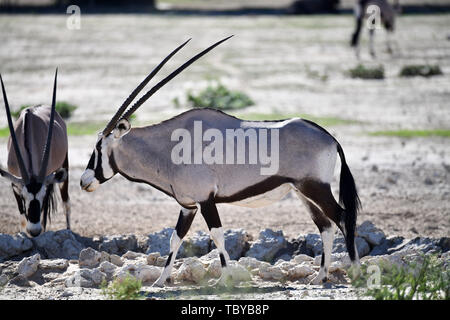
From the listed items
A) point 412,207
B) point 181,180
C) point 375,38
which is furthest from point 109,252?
point 375,38

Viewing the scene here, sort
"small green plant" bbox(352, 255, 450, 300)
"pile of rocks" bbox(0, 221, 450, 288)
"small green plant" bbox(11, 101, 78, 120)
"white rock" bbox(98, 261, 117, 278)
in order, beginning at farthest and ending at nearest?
"small green plant" bbox(11, 101, 78, 120)
"white rock" bbox(98, 261, 117, 278)
"pile of rocks" bbox(0, 221, 450, 288)
"small green plant" bbox(352, 255, 450, 300)

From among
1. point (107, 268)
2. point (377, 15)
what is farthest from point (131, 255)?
point (377, 15)

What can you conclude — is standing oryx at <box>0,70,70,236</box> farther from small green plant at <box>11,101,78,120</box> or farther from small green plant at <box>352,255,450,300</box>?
small green plant at <box>11,101,78,120</box>

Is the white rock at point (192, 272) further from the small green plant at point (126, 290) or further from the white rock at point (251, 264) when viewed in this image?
the small green plant at point (126, 290)

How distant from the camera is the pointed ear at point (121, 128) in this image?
7.40m

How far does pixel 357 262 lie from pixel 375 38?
2146 cm

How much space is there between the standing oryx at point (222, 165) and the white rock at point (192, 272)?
0.22 metres

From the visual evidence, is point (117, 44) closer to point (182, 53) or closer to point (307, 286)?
point (182, 53)

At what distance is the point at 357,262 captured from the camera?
7375 mm

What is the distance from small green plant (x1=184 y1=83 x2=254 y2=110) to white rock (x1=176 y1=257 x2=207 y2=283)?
9.77 meters

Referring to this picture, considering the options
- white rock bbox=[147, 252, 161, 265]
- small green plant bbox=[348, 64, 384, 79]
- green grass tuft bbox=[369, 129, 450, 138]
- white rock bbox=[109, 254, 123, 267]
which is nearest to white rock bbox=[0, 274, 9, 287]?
white rock bbox=[109, 254, 123, 267]

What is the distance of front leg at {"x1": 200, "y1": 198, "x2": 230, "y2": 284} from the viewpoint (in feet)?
24.0

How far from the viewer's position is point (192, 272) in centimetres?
765

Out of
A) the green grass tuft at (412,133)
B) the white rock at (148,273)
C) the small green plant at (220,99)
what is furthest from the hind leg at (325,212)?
the small green plant at (220,99)
